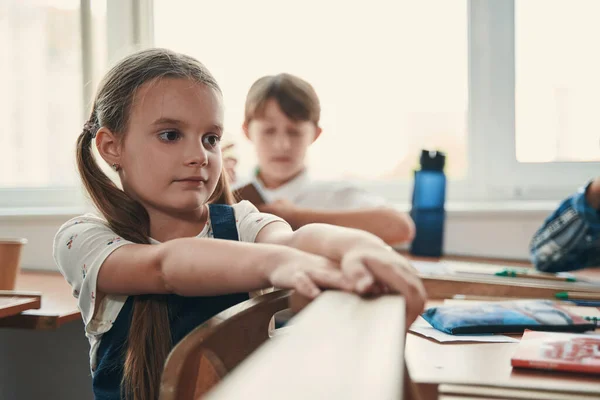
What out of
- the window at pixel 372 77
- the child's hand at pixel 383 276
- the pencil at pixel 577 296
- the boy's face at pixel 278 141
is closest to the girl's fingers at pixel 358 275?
the child's hand at pixel 383 276

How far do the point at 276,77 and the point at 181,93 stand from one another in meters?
0.95

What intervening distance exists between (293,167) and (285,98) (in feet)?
0.62

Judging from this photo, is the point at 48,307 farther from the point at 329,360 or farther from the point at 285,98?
the point at 329,360

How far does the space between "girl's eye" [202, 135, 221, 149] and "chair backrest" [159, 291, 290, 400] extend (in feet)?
1.15

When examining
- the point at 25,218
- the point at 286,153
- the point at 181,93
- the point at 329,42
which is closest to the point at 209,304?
the point at 181,93

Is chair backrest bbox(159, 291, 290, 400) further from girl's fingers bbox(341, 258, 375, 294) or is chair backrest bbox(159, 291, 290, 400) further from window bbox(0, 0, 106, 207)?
window bbox(0, 0, 106, 207)

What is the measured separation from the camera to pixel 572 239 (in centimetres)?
153

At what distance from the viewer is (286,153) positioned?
180cm

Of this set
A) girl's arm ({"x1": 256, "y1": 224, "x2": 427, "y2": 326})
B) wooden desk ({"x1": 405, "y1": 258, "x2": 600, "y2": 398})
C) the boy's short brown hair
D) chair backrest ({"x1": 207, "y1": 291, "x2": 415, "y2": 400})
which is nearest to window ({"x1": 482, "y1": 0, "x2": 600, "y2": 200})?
the boy's short brown hair


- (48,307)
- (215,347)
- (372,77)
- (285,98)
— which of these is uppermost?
(372,77)

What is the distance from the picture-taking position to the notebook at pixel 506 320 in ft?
2.58

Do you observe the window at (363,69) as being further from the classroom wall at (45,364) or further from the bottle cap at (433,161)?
the classroom wall at (45,364)

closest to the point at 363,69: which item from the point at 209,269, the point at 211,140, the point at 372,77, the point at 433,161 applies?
the point at 372,77

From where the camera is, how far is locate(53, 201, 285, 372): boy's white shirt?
2.83 ft
